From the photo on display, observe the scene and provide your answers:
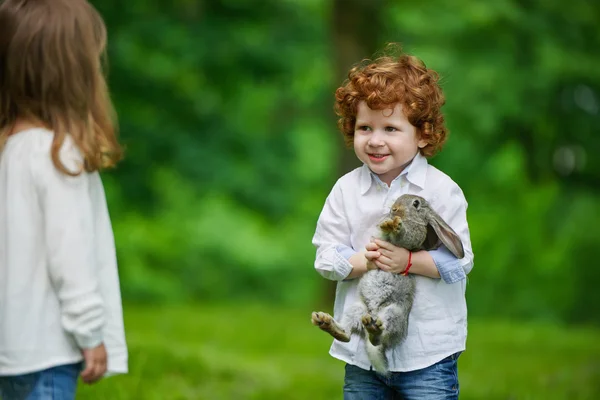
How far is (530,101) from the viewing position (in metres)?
10.1

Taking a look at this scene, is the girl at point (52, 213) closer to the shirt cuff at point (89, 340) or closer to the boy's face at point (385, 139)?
the shirt cuff at point (89, 340)

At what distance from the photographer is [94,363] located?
3.18 metres

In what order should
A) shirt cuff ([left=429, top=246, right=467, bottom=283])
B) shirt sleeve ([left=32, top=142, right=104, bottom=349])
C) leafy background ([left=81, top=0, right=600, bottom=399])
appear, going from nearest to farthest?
shirt sleeve ([left=32, top=142, right=104, bottom=349])
shirt cuff ([left=429, top=246, right=467, bottom=283])
leafy background ([left=81, top=0, right=600, bottom=399])

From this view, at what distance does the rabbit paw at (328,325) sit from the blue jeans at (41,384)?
89cm

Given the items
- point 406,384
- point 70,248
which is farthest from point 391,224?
point 70,248

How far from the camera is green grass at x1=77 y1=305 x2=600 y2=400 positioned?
6480 millimetres

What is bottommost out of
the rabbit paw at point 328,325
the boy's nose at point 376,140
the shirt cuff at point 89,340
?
the shirt cuff at point 89,340

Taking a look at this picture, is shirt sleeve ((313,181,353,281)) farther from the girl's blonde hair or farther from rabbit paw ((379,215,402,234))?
the girl's blonde hair


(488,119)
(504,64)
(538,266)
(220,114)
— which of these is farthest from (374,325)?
(538,266)

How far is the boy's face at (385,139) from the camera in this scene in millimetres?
3416

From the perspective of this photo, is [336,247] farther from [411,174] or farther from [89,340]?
[89,340]

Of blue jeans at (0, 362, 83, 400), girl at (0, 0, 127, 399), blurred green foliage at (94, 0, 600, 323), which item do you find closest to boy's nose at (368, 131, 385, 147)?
girl at (0, 0, 127, 399)

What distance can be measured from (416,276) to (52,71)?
152 cm

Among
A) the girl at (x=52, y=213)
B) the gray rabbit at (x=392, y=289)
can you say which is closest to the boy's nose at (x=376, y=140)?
the gray rabbit at (x=392, y=289)
